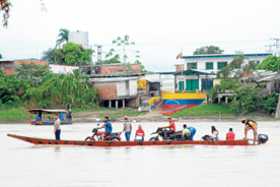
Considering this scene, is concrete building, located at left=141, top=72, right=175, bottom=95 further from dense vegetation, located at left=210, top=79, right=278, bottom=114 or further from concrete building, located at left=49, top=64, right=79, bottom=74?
dense vegetation, located at left=210, top=79, right=278, bottom=114

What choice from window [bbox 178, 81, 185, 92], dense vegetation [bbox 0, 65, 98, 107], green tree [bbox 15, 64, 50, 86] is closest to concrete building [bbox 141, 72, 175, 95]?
window [bbox 178, 81, 185, 92]

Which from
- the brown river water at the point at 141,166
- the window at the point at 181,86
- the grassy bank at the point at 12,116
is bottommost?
the brown river water at the point at 141,166

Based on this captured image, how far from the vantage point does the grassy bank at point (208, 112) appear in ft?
154

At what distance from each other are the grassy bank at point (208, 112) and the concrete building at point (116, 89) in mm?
5770

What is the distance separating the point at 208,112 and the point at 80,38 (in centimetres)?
2340

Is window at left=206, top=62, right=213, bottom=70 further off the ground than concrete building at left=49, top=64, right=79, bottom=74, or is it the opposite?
window at left=206, top=62, right=213, bottom=70

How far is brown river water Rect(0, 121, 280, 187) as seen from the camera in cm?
1477

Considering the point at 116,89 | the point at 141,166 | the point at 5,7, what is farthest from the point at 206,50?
the point at 5,7

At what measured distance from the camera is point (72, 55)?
200 feet

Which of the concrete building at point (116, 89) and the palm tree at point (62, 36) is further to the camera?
the palm tree at point (62, 36)

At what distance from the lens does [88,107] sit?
5062cm

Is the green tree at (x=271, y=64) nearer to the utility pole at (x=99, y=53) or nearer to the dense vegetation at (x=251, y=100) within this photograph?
the dense vegetation at (x=251, y=100)

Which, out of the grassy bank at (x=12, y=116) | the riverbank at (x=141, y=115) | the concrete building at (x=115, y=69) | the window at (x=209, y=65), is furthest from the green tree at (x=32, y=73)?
the window at (x=209, y=65)

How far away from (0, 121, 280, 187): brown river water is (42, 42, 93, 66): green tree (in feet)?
118
